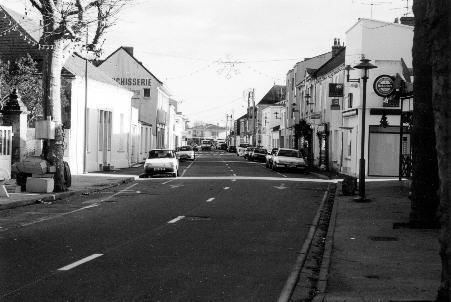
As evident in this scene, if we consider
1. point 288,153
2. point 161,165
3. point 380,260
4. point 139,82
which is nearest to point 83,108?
point 161,165

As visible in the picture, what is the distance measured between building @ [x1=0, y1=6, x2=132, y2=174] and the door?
4.76 metres

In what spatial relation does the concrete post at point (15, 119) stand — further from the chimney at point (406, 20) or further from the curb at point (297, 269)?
the chimney at point (406, 20)

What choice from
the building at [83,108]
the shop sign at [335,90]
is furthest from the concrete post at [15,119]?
the shop sign at [335,90]

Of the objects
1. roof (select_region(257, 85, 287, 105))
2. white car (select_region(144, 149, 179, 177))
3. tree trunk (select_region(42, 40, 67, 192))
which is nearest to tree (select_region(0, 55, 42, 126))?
white car (select_region(144, 149, 179, 177))

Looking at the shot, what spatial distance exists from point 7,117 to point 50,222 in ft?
43.9

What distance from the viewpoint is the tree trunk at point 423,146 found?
521 inches

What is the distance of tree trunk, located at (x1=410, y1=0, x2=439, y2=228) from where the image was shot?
13242 millimetres

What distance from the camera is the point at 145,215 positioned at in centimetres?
1530

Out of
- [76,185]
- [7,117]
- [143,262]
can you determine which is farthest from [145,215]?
[7,117]

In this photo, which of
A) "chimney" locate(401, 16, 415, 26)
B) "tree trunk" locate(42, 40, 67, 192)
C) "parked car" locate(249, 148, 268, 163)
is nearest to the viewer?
"tree trunk" locate(42, 40, 67, 192)

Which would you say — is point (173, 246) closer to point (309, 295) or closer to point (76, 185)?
point (309, 295)

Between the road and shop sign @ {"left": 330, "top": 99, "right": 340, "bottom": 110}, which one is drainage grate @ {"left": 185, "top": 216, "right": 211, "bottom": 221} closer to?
the road

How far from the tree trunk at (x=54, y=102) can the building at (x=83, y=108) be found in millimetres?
6829

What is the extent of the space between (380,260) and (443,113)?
166 inches
